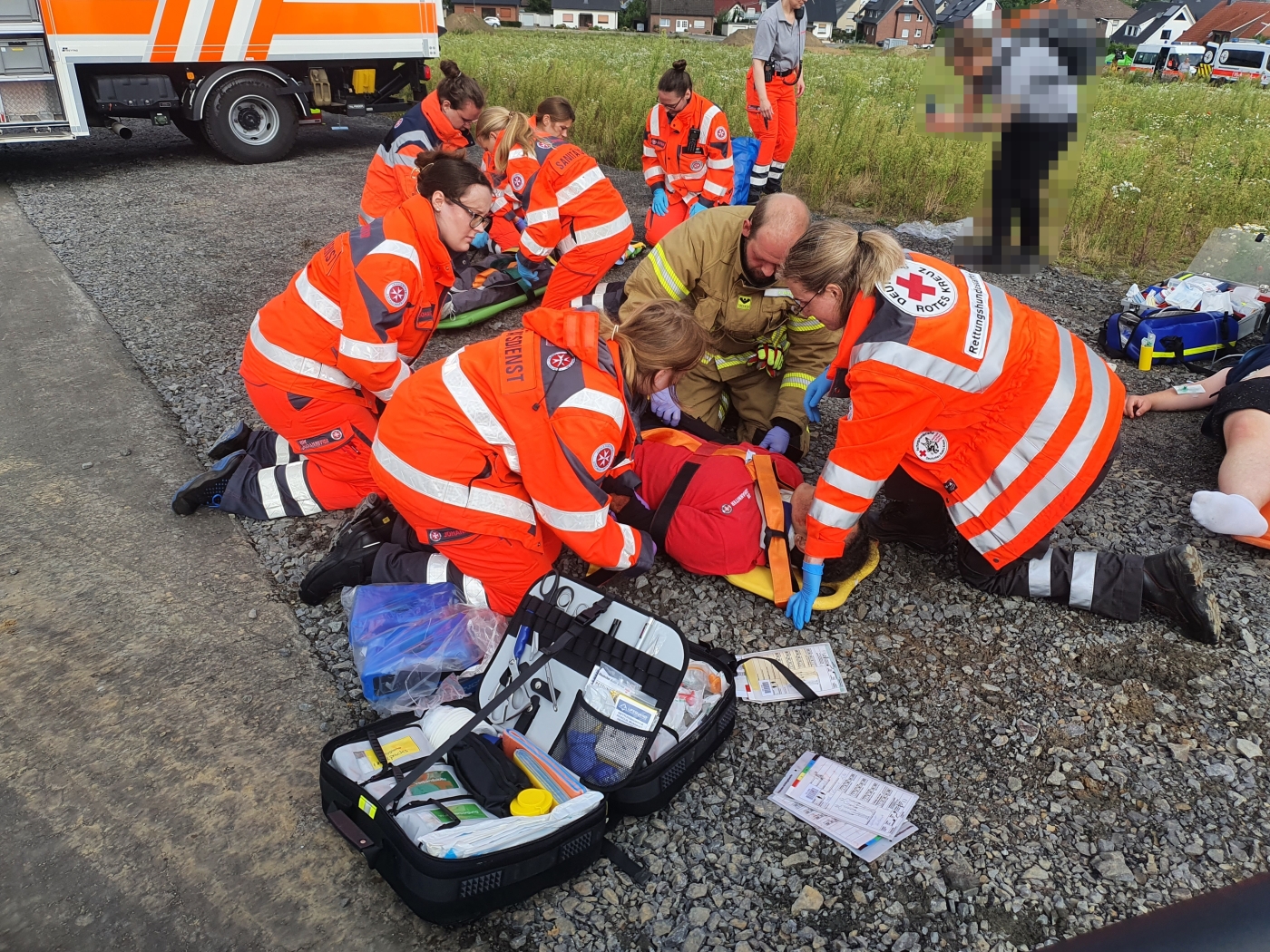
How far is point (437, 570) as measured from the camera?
9.73ft

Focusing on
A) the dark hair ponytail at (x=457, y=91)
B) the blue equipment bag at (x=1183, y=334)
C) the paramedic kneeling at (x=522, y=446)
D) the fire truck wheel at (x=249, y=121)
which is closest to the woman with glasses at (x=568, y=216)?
the dark hair ponytail at (x=457, y=91)

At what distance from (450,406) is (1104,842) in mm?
2391

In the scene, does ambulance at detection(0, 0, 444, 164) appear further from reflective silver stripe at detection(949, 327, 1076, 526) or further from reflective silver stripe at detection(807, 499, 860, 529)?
reflective silver stripe at detection(949, 327, 1076, 526)

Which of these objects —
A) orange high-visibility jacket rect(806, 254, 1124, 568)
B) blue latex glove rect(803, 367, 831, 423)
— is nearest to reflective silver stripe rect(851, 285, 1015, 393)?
orange high-visibility jacket rect(806, 254, 1124, 568)

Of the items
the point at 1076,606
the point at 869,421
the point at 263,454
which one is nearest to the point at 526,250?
the point at 263,454

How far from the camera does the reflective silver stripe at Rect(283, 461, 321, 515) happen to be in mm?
3605

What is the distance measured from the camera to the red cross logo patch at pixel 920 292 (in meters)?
2.50

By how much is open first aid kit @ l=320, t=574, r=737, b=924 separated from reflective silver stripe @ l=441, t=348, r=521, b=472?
497 mm

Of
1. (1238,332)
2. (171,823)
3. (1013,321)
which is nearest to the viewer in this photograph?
(171,823)

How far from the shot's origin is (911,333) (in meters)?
2.48

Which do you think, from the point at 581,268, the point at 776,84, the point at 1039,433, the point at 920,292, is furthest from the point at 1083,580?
the point at 776,84

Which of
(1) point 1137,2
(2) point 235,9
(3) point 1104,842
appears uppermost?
(1) point 1137,2

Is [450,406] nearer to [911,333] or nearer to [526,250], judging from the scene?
[911,333]

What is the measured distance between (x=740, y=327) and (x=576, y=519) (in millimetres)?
1804
